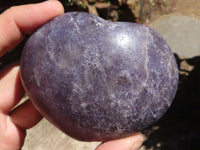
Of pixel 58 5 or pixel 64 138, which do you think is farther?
pixel 64 138

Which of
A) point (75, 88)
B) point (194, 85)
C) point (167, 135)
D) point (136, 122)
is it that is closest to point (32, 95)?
point (75, 88)

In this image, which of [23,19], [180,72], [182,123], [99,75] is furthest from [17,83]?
[180,72]

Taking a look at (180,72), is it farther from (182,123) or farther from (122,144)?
(122,144)

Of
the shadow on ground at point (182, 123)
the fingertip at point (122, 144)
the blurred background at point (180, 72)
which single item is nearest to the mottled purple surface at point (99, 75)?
the fingertip at point (122, 144)

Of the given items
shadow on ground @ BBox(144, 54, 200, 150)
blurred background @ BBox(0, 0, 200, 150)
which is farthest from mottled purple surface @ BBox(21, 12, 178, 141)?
→ shadow on ground @ BBox(144, 54, 200, 150)

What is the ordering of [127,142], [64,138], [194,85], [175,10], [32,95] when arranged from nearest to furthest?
1. [32,95]
2. [127,142]
3. [64,138]
4. [194,85]
5. [175,10]

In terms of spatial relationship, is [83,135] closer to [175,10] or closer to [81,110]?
[81,110]

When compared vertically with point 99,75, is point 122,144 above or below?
below

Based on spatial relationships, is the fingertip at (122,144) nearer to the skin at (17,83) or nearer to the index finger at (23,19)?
the skin at (17,83)
